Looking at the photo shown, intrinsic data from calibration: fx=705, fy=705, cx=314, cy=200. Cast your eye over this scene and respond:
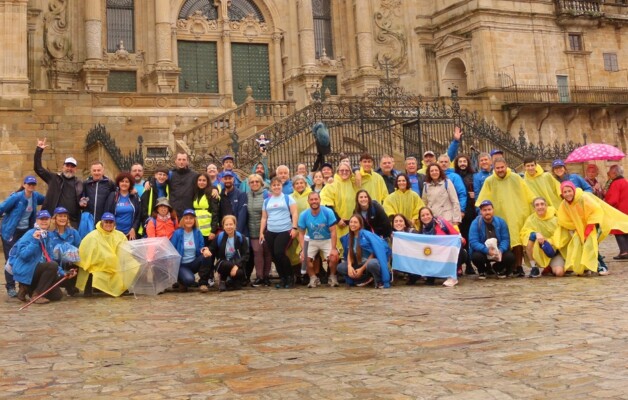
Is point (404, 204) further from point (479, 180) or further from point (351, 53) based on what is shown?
point (351, 53)

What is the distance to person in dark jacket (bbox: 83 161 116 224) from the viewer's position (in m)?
10.8

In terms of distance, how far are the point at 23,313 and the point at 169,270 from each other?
2127 millimetres

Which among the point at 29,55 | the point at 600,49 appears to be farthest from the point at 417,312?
the point at 600,49

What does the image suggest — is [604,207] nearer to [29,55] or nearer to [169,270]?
[169,270]

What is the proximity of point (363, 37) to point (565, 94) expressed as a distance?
9.89 metres

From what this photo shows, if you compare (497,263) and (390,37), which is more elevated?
(390,37)

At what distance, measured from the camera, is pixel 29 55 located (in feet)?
89.6

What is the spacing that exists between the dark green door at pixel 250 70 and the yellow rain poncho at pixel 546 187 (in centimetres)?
2127

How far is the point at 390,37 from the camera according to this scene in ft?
112

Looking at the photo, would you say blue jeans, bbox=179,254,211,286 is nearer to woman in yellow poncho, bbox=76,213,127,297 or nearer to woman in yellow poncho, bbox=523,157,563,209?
woman in yellow poncho, bbox=76,213,127,297

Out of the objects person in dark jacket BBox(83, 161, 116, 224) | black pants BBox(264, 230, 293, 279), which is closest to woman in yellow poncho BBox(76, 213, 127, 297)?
person in dark jacket BBox(83, 161, 116, 224)

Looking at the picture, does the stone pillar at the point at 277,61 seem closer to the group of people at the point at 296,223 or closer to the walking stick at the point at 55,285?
the group of people at the point at 296,223

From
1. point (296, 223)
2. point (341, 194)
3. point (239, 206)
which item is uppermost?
point (341, 194)

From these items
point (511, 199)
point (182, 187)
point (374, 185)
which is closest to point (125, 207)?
point (182, 187)
